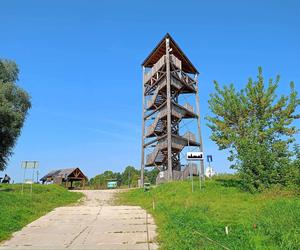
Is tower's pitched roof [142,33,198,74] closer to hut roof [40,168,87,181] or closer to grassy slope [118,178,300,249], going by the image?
hut roof [40,168,87,181]

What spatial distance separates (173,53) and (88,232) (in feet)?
97.5

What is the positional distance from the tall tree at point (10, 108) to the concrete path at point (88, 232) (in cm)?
1691

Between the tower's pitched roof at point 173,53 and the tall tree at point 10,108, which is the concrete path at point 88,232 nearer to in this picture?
the tall tree at point 10,108

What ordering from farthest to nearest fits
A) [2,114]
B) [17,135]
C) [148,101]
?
[148,101] < [17,135] < [2,114]

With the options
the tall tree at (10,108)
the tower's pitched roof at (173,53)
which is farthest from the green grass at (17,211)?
the tower's pitched roof at (173,53)

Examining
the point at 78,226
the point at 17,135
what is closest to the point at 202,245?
the point at 78,226

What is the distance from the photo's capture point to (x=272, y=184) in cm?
1791

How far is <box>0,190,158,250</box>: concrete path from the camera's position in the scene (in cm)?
799

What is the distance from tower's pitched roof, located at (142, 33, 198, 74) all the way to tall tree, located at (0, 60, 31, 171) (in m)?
14.1

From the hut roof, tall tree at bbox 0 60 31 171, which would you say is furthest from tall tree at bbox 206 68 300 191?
the hut roof

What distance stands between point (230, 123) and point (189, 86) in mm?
13107

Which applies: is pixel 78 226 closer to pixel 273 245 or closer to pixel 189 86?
pixel 273 245

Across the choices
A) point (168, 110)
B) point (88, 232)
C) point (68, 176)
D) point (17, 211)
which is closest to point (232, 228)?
point (88, 232)

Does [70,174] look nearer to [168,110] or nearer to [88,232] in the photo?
[168,110]
